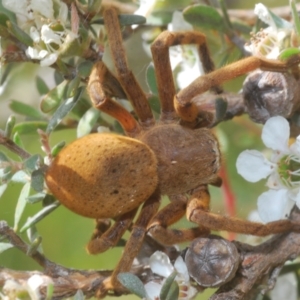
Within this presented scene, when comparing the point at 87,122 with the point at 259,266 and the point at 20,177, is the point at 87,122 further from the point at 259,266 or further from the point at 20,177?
the point at 259,266

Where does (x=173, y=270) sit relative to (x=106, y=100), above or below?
below

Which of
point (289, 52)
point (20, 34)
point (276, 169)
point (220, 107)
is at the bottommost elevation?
point (276, 169)

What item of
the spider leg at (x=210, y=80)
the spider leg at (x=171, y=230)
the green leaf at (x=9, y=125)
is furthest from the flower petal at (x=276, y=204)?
the green leaf at (x=9, y=125)

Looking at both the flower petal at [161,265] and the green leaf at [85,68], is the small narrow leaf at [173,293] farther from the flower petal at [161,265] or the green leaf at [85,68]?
the green leaf at [85,68]

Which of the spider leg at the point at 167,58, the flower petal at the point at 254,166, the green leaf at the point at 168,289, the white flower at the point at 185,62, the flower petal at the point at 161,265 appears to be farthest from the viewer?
the white flower at the point at 185,62

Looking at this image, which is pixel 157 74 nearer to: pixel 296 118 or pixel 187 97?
pixel 187 97

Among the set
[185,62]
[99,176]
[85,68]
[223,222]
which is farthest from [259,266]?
[185,62]

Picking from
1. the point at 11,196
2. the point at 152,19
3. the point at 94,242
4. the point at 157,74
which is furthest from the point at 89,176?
the point at 11,196
